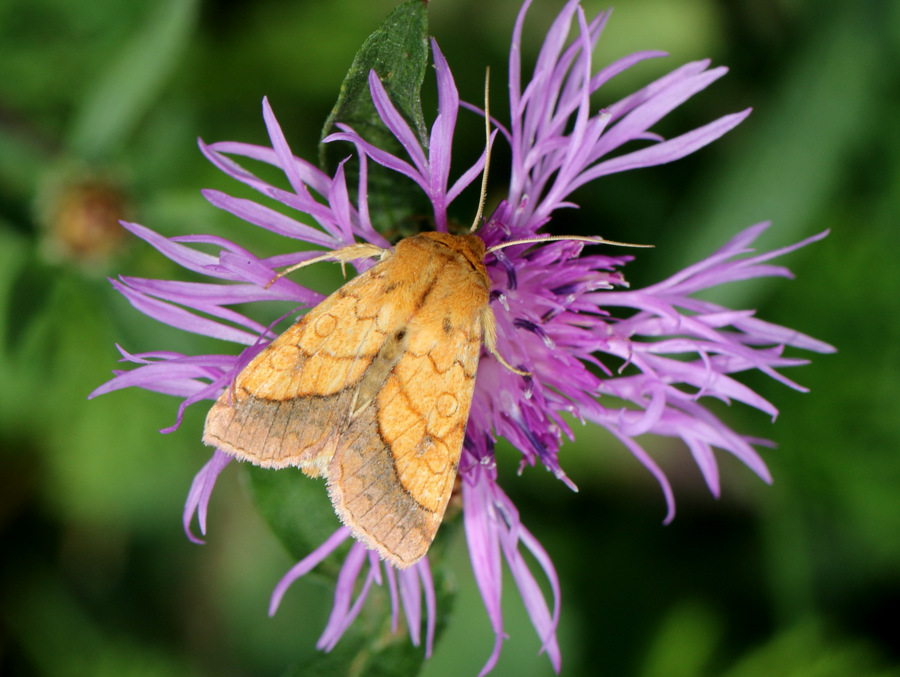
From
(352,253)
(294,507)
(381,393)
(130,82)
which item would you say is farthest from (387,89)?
(130,82)

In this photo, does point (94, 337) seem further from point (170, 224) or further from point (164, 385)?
point (164, 385)

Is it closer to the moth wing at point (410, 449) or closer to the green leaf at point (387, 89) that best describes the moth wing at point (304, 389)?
the moth wing at point (410, 449)

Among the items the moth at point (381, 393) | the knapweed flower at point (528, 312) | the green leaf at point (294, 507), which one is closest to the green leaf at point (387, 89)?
the knapweed flower at point (528, 312)

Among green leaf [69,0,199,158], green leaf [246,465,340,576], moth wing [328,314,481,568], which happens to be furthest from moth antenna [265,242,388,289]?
green leaf [69,0,199,158]

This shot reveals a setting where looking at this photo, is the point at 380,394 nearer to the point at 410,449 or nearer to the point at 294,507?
the point at 410,449

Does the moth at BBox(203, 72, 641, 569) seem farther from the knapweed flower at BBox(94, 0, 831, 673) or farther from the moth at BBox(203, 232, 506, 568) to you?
the knapweed flower at BBox(94, 0, 831, 673)

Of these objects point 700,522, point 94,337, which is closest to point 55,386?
point 94,337
